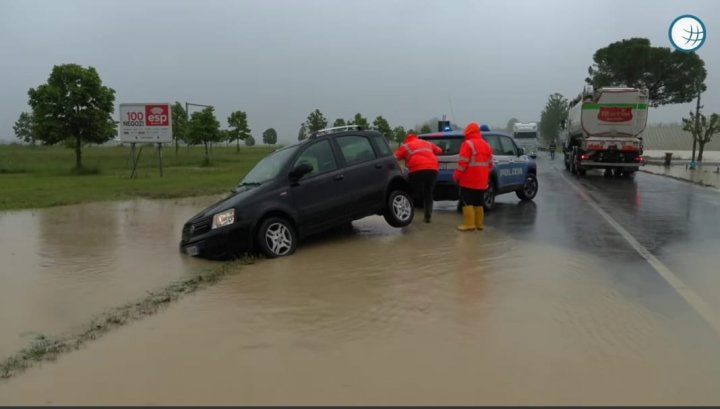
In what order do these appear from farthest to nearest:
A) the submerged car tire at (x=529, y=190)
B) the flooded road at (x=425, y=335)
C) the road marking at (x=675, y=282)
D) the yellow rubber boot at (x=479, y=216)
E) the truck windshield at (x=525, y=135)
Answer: the truck windshield at (x=525, y=135)
the submerged car tire at (x=529, y=190)
the yellow rubber boot at (x=479, y=216)
the road marking at (x=675, y=282)
the flooded road at (x=425, y=335)

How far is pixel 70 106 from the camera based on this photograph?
29.8 m

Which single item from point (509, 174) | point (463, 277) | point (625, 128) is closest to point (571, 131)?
point (625, 128)


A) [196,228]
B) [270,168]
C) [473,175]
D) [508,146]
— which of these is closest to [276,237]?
[196,228]

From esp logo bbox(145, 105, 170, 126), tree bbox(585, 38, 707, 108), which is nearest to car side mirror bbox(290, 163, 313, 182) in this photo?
esp logo bbox(145, 105, 170, 126)

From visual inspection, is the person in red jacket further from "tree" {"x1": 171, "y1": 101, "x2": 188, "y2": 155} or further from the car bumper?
"tree" {"x1": 171, "y1": 101, "x2": 188, "y2": 155}

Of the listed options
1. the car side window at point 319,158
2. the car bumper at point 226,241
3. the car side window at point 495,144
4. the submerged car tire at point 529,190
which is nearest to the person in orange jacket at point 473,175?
the car side window at point 319,158

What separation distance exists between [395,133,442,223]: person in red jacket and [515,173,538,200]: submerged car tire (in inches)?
178

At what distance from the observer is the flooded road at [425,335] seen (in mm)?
3607

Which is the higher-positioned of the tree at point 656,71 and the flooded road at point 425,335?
the tree at point 656,71

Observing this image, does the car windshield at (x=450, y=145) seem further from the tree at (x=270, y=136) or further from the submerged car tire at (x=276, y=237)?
the tree at (x=270, y=136)

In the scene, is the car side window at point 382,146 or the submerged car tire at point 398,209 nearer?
the submerged car tire at point 398,209

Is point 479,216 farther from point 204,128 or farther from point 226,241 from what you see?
point 204,128

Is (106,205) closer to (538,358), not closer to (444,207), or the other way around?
(444,207)

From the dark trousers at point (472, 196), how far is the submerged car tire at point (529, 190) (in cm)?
473
